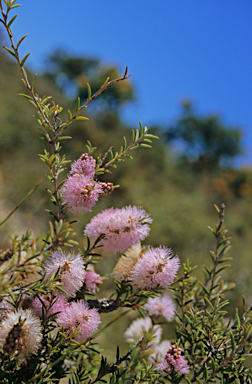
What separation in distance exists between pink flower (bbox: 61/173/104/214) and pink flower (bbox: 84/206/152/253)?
0.13 feet

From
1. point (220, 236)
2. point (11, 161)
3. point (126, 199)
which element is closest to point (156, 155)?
point (126, 199)

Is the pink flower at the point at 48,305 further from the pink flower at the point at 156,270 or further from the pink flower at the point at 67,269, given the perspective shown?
the pink flower at the point at 156,270

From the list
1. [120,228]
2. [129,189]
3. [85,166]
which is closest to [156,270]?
[120,228]

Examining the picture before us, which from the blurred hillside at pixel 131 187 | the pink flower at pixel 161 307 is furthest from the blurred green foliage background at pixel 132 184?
the pink flower at pixel 161 307

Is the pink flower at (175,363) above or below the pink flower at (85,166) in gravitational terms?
below

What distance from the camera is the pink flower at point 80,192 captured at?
0.44m

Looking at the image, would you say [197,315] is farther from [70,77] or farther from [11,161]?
[70,77]

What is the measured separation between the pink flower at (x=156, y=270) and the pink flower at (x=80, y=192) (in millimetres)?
124

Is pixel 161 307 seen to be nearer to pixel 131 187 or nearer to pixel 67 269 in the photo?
pixel 67 269

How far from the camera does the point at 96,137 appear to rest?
339 inches

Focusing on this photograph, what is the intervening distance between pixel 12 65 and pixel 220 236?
10.5 meters

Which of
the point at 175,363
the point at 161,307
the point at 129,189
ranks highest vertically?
the point at 129,189

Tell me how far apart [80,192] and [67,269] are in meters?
0.11

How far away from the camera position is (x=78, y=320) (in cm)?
42
